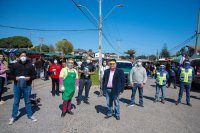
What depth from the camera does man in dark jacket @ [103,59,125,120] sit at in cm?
621

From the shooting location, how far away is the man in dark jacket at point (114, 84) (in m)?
6.21

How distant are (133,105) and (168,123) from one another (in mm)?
2355

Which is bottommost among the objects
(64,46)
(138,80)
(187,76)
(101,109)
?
(101,109)

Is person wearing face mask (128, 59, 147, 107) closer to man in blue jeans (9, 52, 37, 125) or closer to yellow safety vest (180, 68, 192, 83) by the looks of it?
yellow safety vest (180, 68, 192, 83)

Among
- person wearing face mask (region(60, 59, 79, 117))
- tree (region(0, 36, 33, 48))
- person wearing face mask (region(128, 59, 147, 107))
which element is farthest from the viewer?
tree (region(0, 36, 33, 48))

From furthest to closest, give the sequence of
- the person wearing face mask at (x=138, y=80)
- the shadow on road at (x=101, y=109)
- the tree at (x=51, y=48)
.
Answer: the tree at (x=51, y=48), the person wearing face mask at (x=138, y=80), the shadow on road at (x=101, y=109)

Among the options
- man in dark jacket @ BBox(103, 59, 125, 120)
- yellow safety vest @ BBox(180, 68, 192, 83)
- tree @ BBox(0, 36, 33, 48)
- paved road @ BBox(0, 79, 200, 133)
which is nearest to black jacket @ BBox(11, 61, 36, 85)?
paved road @ BBox(0, 79, 200, 133)

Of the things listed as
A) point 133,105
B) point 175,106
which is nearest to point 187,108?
point 175,106

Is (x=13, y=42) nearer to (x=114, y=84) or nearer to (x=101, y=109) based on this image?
(x=101, y=109)

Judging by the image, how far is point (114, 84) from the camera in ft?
20.4

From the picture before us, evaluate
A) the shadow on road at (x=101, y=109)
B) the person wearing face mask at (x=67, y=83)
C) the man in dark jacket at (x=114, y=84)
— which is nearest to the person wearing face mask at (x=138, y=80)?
the shadow on road at (x=101, y=109)

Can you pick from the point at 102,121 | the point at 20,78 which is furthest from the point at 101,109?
the point at 20,78

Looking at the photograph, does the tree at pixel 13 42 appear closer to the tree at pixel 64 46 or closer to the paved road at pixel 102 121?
the tree at pixel 64 46

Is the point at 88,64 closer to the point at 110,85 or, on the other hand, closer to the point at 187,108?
the point at 110,85
